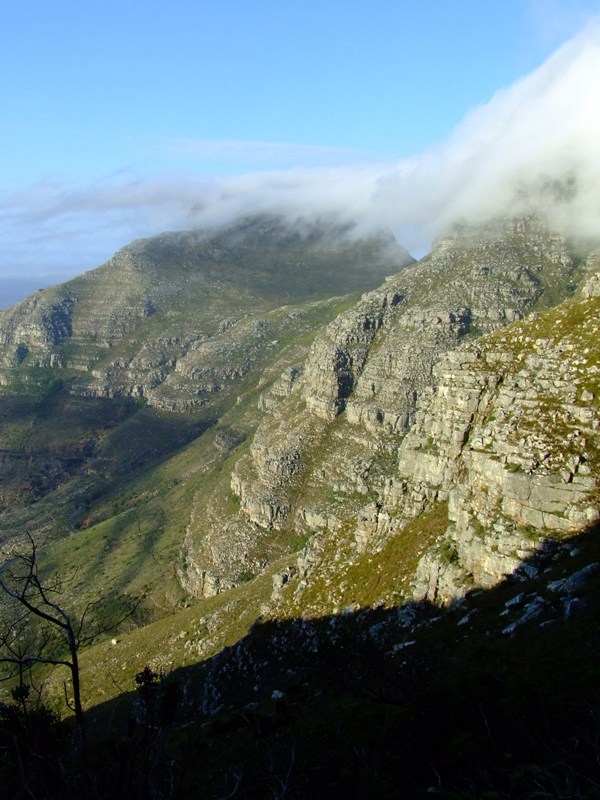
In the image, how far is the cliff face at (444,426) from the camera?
40.8 metres

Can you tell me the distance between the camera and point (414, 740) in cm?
2127

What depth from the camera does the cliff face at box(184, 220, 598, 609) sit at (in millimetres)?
40844

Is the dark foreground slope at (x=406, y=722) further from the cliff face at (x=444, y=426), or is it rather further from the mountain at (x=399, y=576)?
the cliff face at (x=444, y=426)

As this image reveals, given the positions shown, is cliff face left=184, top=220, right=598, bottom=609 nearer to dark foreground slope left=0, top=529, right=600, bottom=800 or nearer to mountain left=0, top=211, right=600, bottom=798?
mountain left=0, top=211, right=600, bottom=798

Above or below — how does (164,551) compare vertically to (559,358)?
below

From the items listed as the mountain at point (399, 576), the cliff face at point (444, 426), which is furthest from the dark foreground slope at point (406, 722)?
the cliff face at point (444, 426)

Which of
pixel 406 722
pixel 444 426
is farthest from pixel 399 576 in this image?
pixel 406 722

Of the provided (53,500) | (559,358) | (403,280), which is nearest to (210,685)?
(559,358)

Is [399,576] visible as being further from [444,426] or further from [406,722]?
[406,722]

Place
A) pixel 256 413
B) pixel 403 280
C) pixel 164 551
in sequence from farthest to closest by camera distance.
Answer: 1. pixel 256 413
2. pixel 403 280
3. pixel 164 551

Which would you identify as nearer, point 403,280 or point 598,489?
point 598,489

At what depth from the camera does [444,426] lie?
2328 inches

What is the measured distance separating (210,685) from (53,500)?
15360 centimetres

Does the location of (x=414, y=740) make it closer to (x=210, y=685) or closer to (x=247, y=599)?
(x=210, y=685)
